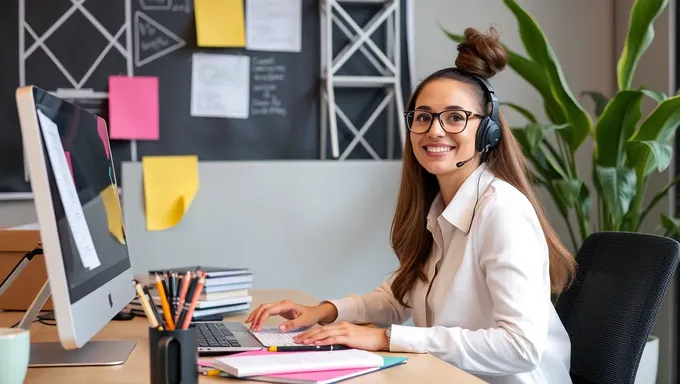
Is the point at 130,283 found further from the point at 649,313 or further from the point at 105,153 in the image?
the point at 649,313

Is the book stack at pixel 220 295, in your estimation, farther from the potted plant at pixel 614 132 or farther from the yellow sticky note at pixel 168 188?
the potted plant at pixel 614 132

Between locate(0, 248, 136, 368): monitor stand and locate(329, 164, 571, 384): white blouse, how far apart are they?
43 centimetres

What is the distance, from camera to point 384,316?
5.58 ft

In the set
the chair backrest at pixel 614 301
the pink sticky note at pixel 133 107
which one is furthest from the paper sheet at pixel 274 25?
the chair backrest at pixel 614 301

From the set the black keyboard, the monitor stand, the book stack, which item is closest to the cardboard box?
the book stack

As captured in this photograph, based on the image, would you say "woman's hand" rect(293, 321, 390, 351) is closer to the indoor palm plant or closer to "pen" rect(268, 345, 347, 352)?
"pen" rect(268, 345, 347, 352)

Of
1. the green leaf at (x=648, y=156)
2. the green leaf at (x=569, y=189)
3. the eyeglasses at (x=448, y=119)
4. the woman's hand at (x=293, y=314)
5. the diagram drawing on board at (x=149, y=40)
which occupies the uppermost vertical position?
the diagram drawing on board at (x=149, y=40)

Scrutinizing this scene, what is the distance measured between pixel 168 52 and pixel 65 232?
1.65 meters

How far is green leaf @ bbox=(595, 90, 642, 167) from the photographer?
2.23m

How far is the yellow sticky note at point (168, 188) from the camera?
2.26 meters

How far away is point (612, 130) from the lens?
2.27 meters

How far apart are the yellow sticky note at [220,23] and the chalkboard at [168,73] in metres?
0.03

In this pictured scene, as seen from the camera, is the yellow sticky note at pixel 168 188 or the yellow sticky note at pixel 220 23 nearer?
the yellow sticky note at pixel 168 188

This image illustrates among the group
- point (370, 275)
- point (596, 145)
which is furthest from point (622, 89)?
point (370, 275)
